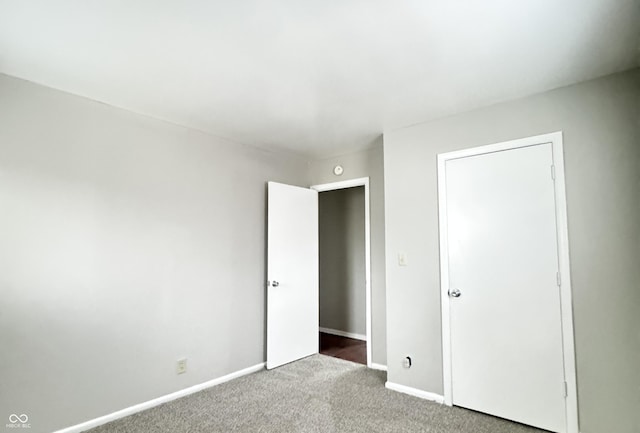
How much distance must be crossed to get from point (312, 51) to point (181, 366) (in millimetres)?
2709

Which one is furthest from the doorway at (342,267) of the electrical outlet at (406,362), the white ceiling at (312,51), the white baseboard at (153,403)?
the white ceiling at (312,51)

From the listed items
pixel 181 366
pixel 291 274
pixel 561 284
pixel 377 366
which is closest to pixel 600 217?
pixel 561 284

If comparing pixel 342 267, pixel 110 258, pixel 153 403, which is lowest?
pixel 153 403

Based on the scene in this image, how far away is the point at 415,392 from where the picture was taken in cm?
294

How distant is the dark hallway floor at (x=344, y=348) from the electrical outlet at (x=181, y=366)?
1.74m

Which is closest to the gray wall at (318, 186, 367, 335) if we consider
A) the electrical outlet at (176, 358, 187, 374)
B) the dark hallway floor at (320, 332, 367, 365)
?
the dark hallway floor at (320, 332, 367, 365)

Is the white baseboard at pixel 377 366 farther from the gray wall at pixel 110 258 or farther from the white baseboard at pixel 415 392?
the gray wall at pixel 110 258

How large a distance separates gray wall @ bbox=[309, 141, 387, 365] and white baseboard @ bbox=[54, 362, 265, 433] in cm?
127

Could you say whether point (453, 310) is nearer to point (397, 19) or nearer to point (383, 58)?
point (383, 58)

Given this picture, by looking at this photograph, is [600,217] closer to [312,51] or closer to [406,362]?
[406,362]

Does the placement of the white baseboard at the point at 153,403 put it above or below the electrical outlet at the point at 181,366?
below

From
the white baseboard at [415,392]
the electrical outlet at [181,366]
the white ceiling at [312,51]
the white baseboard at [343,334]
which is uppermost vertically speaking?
the white ceiling at [312,51]

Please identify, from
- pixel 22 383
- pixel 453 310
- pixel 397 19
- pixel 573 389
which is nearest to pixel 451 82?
pixel 397 19

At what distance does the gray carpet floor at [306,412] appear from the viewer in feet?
7.93
